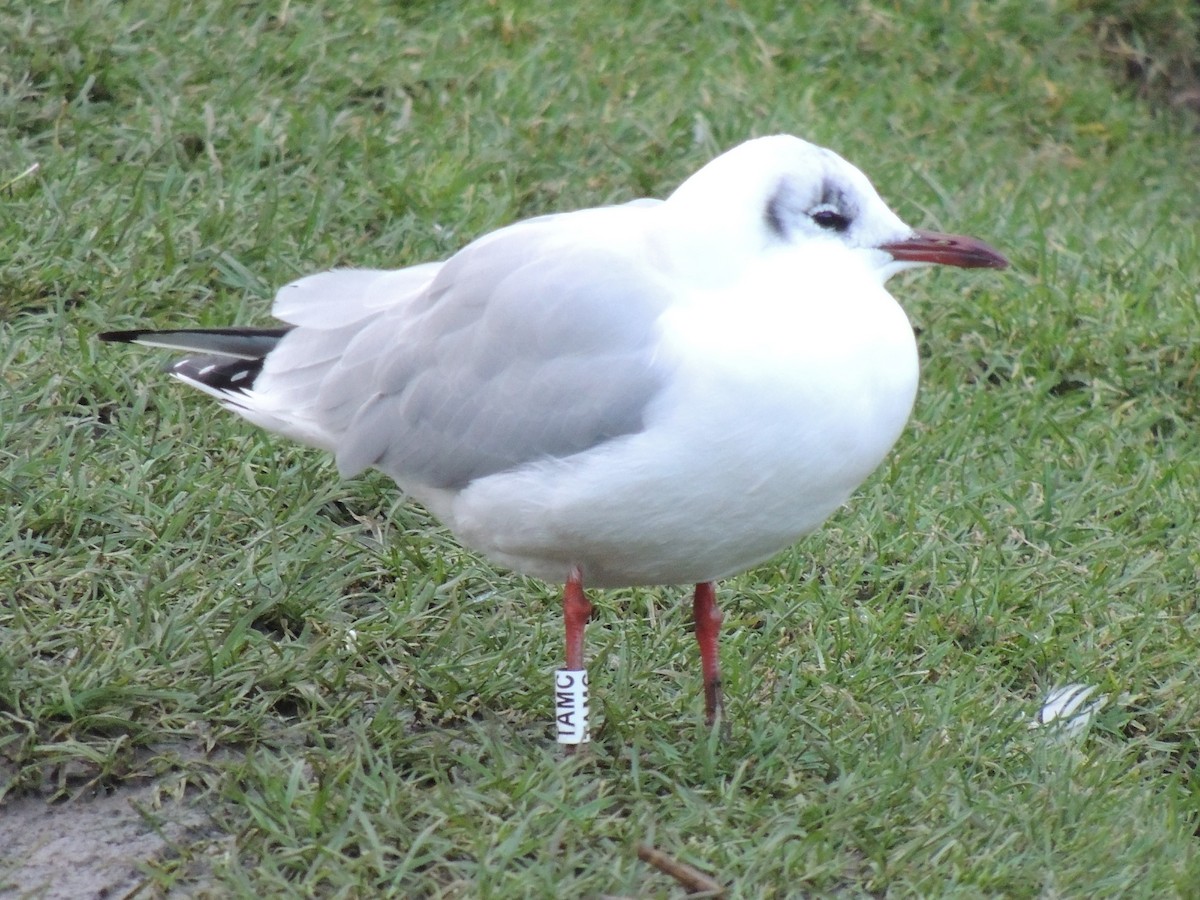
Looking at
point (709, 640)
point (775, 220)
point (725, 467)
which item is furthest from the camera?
point (709, 640)

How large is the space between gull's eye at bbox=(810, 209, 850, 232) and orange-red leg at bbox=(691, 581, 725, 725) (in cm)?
78

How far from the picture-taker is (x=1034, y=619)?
12.3 ft

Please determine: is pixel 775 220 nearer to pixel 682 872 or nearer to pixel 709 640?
pixel 709 640

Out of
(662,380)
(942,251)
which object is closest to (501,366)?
(662,380)

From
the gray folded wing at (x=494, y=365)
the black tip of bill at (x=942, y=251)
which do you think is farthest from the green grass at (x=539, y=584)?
the black tip of bill at (x=942, y=251)

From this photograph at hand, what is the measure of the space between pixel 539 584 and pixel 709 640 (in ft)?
2.09

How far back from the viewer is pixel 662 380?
274 cm

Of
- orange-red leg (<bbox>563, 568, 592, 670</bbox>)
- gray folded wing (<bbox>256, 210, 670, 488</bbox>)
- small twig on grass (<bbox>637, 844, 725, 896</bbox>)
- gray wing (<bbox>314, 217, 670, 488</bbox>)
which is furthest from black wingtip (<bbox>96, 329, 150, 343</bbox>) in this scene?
small twig on grass (<bbox>637, 844, 725, 896</bbox>)

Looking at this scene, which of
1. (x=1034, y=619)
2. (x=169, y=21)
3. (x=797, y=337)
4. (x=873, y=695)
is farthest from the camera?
(x=169, y=21)

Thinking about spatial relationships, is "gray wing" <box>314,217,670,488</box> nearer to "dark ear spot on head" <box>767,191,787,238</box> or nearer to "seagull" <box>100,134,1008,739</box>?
"seagull" <box>100,134,1008,739</box>

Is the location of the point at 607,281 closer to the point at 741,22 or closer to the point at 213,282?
the point at 213,282

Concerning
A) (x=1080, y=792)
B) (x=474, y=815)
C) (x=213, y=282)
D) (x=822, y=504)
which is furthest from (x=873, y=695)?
(x=213, y=282)

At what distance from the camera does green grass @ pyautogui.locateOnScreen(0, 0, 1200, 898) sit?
2.92 meters

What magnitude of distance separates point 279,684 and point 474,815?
1.93ft
